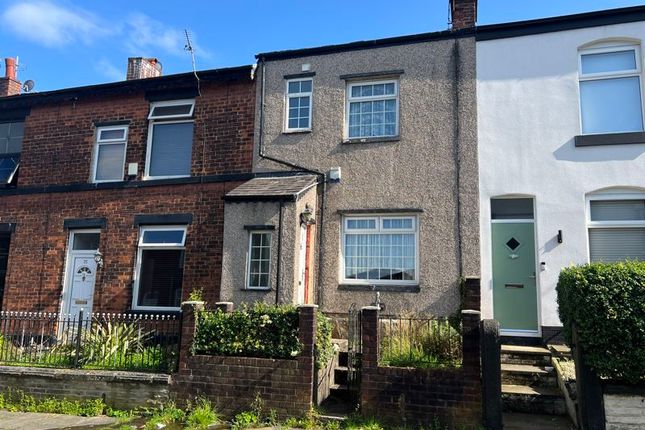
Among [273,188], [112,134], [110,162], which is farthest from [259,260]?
[112,134]

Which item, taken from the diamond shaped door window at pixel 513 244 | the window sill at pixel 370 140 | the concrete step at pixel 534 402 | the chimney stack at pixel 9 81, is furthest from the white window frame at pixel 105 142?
the concrete step at pixel 534 402

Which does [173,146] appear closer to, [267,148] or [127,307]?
[267,148]

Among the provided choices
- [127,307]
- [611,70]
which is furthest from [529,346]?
[127,307]

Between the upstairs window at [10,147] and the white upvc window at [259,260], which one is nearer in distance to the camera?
the white upvc window at [259,260]

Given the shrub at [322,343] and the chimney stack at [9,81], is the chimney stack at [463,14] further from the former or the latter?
the chimney stack at [9,81]

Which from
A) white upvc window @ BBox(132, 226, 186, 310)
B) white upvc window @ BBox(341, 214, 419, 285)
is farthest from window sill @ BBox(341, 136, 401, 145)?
white upvc window @ BBox(132, 226, 186, 310)

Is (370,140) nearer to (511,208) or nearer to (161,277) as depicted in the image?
(511,208)

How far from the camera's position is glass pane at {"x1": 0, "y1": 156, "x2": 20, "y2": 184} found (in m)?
12.8

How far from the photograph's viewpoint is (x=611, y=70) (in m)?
9.59

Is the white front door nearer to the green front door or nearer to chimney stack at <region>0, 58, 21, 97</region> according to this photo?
chimney stack at <region>0, 58, 21, 97</region>

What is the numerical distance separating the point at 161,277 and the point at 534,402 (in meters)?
8.00

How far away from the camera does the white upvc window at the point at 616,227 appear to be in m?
9.06

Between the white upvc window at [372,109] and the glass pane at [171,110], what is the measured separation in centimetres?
391

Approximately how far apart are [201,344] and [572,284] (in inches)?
205
